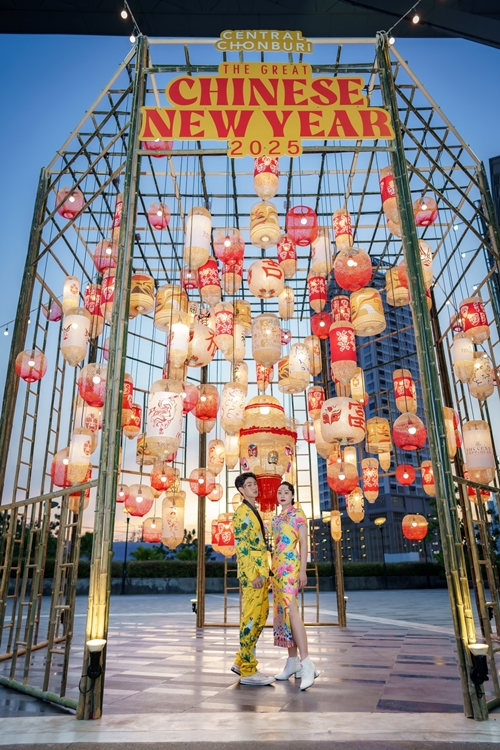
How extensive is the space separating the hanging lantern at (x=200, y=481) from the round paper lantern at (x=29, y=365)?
295 centimetres

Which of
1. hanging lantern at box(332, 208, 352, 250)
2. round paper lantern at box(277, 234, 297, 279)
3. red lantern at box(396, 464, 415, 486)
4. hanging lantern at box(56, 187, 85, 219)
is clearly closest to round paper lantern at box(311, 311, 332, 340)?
round paper lantern at box(277, 234, 297, 279)

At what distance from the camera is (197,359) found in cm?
609

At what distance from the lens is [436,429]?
3.22m

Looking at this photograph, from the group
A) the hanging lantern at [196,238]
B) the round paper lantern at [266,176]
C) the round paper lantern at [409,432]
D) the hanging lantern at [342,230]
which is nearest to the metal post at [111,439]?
the round paper lantern at [266,176]

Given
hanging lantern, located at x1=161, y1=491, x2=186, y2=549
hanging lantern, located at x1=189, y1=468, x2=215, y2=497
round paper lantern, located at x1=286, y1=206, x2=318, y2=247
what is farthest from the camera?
hanging lantern, located at x1=189, y1=468, x2=215, y2=497

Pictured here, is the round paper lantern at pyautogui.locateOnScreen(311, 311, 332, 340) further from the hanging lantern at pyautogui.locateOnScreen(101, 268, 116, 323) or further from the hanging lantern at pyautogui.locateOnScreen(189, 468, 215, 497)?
the hanging lantern at pyautogui.locateOnScreen(101, 268, 116, 323)

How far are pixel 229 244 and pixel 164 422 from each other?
2918 millimetres

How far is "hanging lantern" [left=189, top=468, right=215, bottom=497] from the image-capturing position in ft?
24.9

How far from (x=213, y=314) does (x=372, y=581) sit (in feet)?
53.6

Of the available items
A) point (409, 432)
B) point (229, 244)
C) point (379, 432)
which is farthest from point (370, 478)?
point (229, 244)

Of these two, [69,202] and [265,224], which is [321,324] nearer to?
[265,224]

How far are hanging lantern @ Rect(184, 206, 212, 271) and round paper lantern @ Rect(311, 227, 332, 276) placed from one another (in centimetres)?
170

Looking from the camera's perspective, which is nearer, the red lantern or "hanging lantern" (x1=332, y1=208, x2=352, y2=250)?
"hanging lantern" (x1=332, y1=208, x2=352, y2=250)

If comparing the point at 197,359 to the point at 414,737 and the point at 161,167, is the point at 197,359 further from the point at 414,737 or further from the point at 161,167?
the point at 414,737
